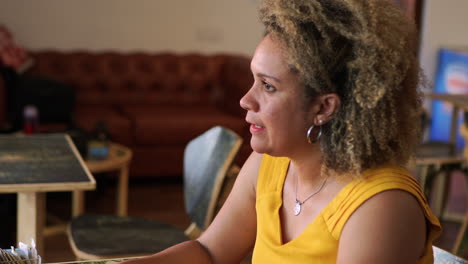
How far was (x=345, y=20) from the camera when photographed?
1297 mm

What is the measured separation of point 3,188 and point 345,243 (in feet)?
4.32

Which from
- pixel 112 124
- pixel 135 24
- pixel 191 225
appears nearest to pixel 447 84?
pixel 135 24

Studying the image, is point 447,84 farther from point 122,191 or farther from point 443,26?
point 122,191

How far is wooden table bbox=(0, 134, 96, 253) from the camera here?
7.45ft

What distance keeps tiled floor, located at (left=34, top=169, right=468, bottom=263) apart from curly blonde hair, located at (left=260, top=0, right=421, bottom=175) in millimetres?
2753

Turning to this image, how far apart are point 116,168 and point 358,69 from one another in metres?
2.64

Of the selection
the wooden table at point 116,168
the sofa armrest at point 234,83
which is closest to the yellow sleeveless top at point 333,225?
the wooden table at point 116,168

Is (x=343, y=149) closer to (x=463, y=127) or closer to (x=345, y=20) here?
(x=345, y=20)

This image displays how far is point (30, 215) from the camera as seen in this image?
2457 millimetres

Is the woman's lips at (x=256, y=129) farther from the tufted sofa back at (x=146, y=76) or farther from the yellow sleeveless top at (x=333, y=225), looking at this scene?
the tufted sofa back at (x=146, y=76)

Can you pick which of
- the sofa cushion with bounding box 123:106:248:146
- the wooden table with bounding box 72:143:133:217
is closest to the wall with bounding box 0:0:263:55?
the sofa cushion with bounding box 123:106:248:146

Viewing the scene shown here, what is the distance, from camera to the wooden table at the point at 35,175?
89.4 inches

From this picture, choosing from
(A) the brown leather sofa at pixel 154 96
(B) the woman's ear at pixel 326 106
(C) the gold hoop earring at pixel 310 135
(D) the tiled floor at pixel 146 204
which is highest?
(B) the woman's ear at pixel 326 106

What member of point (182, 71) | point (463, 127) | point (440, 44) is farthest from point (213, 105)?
point (440, 44)
